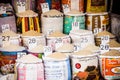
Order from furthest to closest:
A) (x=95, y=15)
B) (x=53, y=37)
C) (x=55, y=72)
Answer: (x=95, y=15), (x=53, y=37), (x=55, y=72)

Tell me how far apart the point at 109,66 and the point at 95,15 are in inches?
24.8

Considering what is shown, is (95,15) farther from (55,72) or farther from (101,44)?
(55,72)

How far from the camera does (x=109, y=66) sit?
2432 mm

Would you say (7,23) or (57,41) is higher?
(7,23)

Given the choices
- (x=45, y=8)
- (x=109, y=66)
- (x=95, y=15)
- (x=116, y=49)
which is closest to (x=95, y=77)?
(x=109, y=66)

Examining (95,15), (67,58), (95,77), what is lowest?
Answer: (95,77)

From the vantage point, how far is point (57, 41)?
105 inches

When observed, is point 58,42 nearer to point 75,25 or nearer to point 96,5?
point 75,25

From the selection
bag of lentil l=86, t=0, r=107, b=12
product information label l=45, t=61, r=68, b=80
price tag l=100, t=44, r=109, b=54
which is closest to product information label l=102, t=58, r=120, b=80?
price tag l=100, t=44, r=109, b=54

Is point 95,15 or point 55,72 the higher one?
point 95,15

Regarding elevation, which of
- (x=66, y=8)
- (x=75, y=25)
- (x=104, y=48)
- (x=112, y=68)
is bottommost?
(x=112, y=68)

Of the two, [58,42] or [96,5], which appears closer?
[58,42]

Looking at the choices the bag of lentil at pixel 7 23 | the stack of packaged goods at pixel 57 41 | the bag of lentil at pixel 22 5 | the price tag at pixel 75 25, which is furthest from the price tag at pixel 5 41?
the price tag at pixel 75 25

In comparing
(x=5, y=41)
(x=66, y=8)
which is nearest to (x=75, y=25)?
(x=66, y=8)
